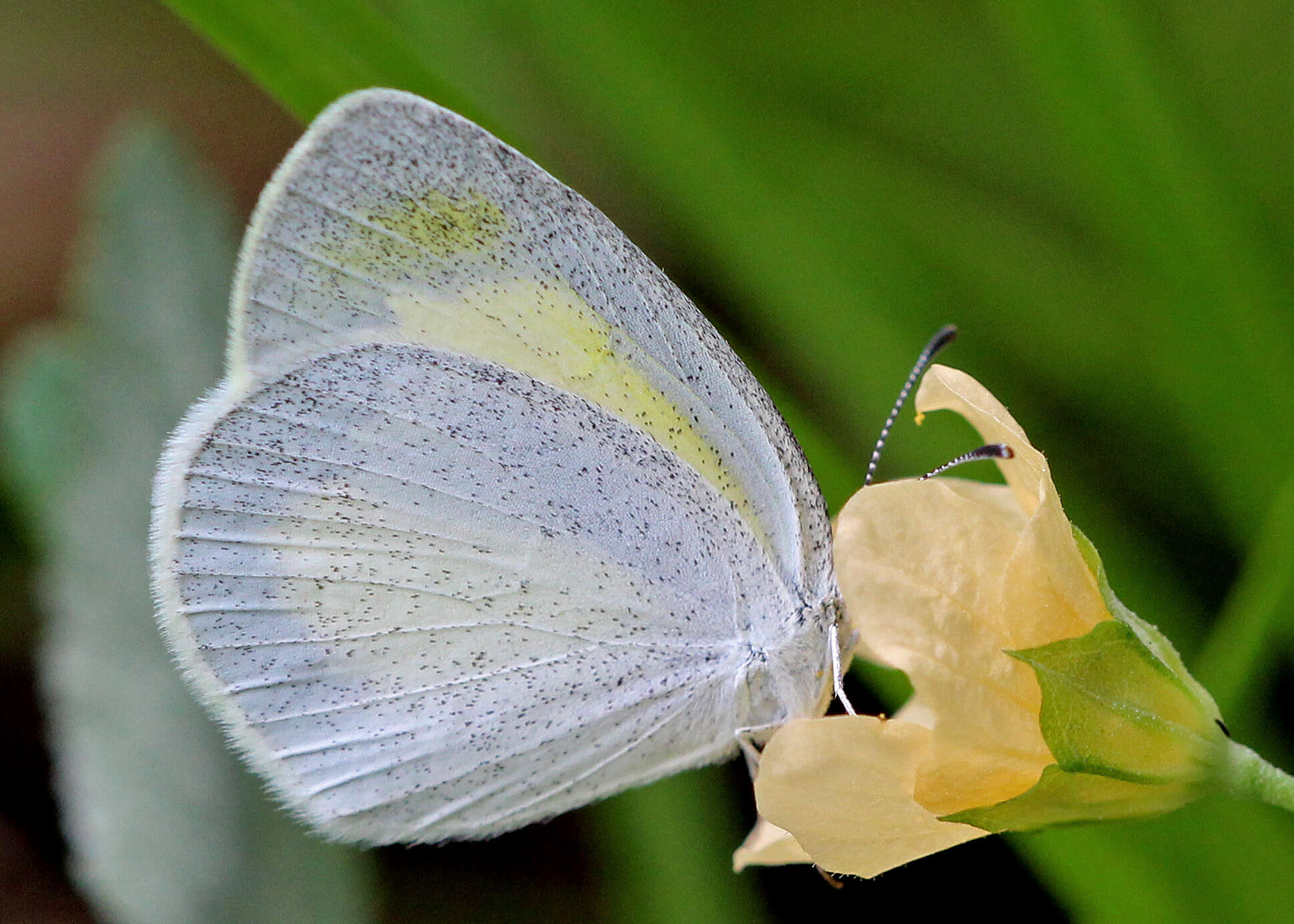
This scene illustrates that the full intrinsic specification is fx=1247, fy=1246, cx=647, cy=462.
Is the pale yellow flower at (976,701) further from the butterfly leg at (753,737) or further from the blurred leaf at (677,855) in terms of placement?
the blurred leaf at (677,855)

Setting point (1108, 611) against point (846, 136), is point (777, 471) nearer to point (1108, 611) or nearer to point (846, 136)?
point (1108, 611)

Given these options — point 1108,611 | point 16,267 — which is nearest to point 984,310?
point 1108,611

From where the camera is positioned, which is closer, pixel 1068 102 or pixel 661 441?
pixel 661 441

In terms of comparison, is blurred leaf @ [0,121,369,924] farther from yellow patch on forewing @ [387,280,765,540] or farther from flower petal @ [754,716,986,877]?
flower petal @ [754,716,986,877]

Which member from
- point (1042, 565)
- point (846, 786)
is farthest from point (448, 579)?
point (1042, 565)

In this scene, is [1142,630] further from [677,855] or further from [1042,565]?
[677,855]


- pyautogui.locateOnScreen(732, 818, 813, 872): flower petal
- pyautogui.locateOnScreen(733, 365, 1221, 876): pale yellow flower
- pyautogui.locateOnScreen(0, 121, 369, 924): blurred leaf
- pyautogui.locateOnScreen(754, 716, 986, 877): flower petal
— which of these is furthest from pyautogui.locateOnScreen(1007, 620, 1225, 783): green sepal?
pyautogui.locateOnScreen(0, 121, 369, 924): blurred leaf
